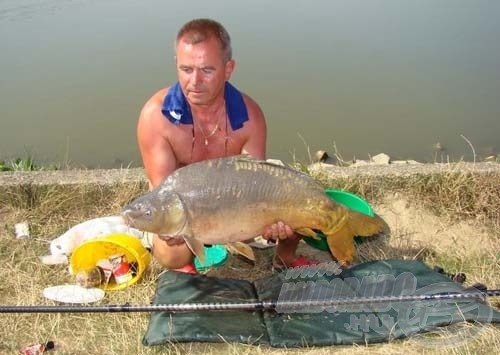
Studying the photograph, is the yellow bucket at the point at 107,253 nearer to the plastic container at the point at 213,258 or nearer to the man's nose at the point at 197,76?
the plastic container at the point at 213,258

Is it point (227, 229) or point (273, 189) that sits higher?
point (273, 189)

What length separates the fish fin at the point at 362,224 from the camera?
2.48 meters

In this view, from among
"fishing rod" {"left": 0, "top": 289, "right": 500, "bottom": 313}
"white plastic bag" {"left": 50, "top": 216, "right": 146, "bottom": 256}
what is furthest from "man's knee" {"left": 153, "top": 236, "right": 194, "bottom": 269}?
"fishing rod" {"left": 0, "top": 289, "right": 500, "bottom": 313}

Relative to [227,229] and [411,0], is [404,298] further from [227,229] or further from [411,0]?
[411,0]

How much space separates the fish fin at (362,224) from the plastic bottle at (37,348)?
1.27m

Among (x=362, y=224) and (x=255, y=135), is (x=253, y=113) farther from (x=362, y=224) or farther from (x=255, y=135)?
(x=362, y=224)

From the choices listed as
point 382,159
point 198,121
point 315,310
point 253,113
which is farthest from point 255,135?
point 382,159

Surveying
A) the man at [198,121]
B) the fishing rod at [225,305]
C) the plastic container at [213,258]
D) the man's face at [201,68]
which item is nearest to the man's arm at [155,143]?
the man at [198,121]

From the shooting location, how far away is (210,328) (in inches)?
93.6

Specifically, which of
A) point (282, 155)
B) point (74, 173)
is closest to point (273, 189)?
point (74, 173)

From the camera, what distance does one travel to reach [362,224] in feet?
8.20

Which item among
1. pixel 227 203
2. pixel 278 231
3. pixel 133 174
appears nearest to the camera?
pixel 227 203

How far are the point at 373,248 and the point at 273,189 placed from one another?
3.18ft

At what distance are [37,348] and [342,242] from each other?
1264 millimetres
